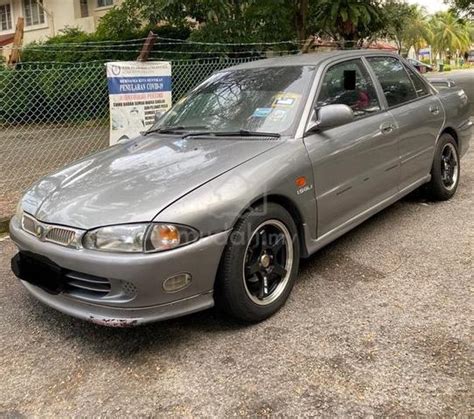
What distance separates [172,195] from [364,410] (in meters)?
1.45

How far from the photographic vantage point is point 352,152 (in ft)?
13.0

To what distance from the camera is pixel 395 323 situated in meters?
3.15

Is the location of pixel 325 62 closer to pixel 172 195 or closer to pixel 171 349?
pixel 172 195

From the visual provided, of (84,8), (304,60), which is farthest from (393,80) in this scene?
(84,8)

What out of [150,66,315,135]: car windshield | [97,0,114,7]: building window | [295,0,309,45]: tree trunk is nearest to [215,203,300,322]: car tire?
[150,66,315,135]: car windshield

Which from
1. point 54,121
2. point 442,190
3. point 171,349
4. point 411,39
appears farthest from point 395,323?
point 411,39

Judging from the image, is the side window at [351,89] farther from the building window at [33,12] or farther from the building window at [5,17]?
the building window at [5,17]

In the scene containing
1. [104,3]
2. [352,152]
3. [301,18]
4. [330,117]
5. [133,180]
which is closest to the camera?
[133,180]

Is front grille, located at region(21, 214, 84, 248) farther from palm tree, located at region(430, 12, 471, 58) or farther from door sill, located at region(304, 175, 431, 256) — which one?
palm tree, located at region(430, 12, 471, 58)

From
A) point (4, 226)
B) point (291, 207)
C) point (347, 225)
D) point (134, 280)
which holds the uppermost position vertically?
point (291, 207)

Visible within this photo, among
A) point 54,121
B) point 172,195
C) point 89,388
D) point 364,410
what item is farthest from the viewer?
point 54,121

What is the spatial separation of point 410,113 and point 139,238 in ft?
9.97

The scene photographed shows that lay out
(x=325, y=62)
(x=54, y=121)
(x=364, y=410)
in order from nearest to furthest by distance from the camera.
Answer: (x=364, y=410), (x=325, y=62), (x=54, y=121)

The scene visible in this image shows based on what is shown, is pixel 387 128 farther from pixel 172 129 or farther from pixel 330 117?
pixel 172 129
